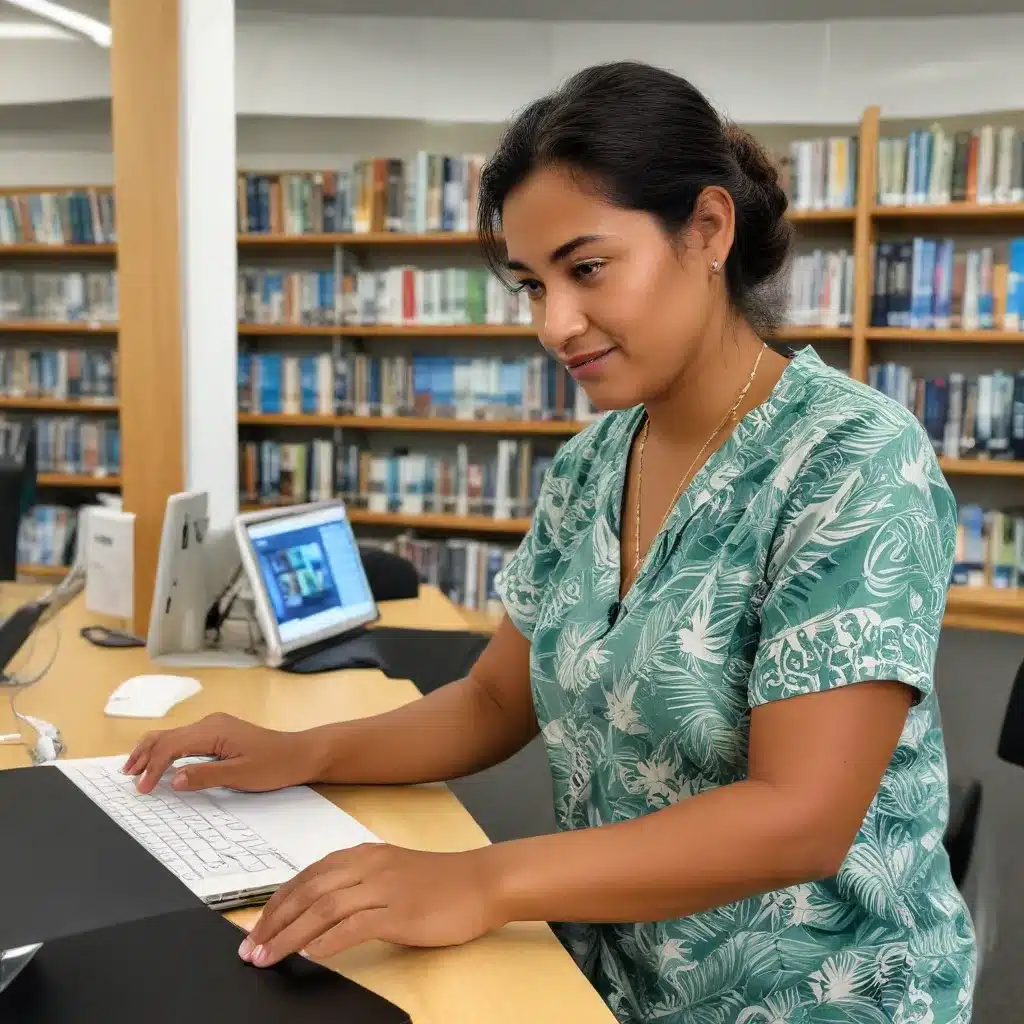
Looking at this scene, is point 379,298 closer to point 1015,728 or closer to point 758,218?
point 1015,728

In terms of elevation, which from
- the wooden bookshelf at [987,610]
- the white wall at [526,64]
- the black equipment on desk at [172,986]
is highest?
the white wall at [526,64]

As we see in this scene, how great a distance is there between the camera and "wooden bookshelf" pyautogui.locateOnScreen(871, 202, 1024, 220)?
12.8 feet

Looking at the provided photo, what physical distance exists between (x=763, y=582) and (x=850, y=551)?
0.10 metres

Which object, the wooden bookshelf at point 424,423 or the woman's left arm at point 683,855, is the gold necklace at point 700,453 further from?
the wooden bookshelf at point 424,423

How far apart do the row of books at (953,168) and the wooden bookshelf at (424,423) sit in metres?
1.41

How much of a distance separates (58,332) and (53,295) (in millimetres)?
152

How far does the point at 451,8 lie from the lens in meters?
4.44

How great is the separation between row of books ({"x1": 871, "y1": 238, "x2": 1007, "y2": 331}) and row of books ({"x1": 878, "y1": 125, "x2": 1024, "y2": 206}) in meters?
0.16

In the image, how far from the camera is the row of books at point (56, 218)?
4.43 m

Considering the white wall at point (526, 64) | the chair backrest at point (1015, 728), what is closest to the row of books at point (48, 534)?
the white wall at point (526, 64)

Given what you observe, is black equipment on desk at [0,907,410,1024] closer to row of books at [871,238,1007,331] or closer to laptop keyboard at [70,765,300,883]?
laptop keyboard at [70,765,300,883]

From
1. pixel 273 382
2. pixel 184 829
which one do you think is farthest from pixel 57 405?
pixel 184 829

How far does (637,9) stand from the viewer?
439 cm

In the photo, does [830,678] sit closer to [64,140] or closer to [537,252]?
[537,252]
